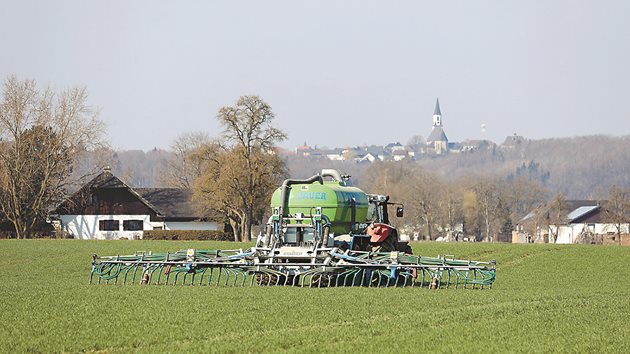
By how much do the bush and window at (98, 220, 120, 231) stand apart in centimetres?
967

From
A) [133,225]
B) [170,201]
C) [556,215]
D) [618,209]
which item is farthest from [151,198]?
[556,215]

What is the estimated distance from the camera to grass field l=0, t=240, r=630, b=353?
53.6 feet

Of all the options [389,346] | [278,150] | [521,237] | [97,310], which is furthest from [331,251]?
[521,237]

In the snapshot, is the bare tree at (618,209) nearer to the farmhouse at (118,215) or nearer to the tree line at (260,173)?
the tree line at (260,173)

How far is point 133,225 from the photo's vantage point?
3738 inches

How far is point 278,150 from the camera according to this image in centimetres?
8750

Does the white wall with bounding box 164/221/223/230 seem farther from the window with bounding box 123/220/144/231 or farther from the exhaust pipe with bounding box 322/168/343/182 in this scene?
the exhaust pipe with bounding box 322/168/343/182

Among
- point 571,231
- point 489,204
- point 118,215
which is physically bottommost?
point 571,231

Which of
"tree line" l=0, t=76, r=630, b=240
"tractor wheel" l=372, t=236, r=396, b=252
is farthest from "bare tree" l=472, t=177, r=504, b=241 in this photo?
"tractor wheel" l=372, t=236, r=396, b=252

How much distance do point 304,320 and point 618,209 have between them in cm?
9969

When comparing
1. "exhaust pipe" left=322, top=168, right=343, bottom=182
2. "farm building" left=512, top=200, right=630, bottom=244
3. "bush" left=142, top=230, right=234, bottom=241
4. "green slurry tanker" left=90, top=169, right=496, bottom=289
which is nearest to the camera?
"green slurry tanker" left=90, top=169, right=496, bottom=289

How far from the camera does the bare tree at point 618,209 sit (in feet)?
362

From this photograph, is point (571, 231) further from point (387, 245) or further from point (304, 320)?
point (304, 320)

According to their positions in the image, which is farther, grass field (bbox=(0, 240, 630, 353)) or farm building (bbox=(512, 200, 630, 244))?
farm building (bbox=(512, 200, 630, 244))
